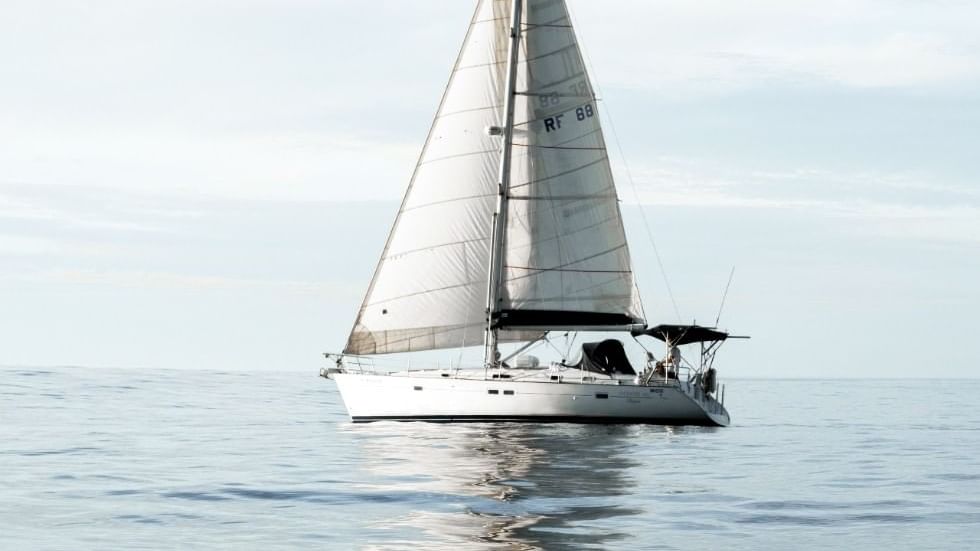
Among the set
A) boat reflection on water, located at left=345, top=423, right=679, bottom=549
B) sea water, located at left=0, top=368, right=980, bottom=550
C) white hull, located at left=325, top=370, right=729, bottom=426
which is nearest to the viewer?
boat reflection on water, located at left=345, top=423, right=679, bottom=549

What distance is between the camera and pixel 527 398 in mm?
46094

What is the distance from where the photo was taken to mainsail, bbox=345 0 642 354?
49844 mm

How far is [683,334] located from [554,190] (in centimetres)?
743

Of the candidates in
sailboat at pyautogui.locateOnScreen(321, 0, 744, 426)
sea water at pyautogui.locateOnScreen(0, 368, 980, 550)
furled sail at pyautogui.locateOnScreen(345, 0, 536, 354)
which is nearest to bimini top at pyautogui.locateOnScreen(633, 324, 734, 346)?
sailboat at pyautogui.locateOnScreen(321, 0, 744, 426)

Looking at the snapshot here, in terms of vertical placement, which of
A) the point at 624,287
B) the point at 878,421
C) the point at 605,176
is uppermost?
the point at 605,176

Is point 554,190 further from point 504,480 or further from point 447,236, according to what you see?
point 504,480

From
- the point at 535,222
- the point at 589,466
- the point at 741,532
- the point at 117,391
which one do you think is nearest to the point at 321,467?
the point at 589,466

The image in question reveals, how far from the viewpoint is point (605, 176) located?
51.8 m

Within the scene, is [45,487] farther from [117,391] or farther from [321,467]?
[117,391]

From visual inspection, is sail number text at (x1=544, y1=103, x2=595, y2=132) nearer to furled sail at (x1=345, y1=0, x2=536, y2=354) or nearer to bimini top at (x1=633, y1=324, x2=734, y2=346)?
furled sail at (x1=345, y1=0, x2=536, y2=354)

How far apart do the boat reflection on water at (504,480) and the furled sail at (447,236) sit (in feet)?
12.2

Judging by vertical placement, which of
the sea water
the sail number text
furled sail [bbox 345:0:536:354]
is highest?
the sail number text

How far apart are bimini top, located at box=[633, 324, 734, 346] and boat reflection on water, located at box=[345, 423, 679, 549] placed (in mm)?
3673

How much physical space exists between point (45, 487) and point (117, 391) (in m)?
63.2
